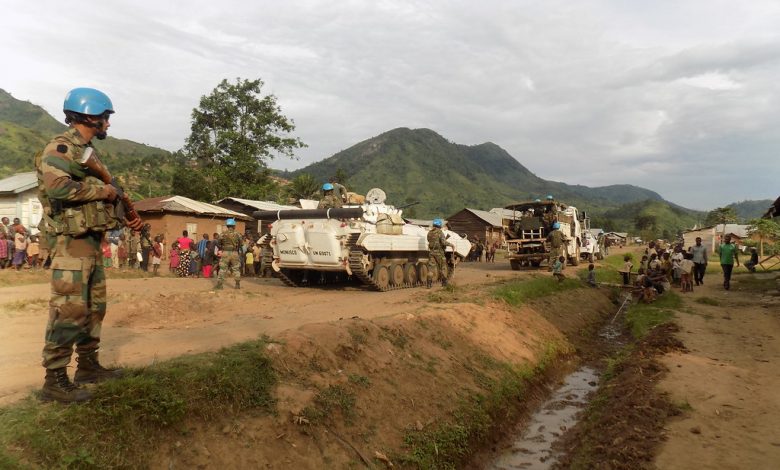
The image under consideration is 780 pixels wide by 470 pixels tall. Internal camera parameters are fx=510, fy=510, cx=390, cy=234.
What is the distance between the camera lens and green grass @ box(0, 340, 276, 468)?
340cm

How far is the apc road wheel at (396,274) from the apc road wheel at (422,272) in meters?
1.12

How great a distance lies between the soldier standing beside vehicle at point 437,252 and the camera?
50.0 ft

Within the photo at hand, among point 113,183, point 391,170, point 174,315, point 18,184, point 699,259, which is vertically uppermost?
point 391,170

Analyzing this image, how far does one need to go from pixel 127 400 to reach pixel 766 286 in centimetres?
2152

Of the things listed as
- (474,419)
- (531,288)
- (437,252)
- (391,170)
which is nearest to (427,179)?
(391,170)

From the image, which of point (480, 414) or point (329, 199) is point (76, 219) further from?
point (329, 199)

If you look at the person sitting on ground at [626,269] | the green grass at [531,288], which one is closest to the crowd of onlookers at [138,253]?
the green grass at [531,288]

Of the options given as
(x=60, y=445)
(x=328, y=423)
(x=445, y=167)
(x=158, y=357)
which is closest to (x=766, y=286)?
(x=328, y=423)

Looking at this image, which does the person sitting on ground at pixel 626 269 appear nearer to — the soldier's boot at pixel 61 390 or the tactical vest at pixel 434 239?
the tactical vest at pixel 434 239

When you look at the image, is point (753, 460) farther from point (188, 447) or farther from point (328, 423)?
point (188, 447)

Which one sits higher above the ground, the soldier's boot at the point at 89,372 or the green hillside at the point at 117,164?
the green hillside at the point at 117,164

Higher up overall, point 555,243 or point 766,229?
point 766,229

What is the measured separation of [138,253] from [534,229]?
16.1 meters

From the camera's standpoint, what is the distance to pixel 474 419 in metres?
7.07
